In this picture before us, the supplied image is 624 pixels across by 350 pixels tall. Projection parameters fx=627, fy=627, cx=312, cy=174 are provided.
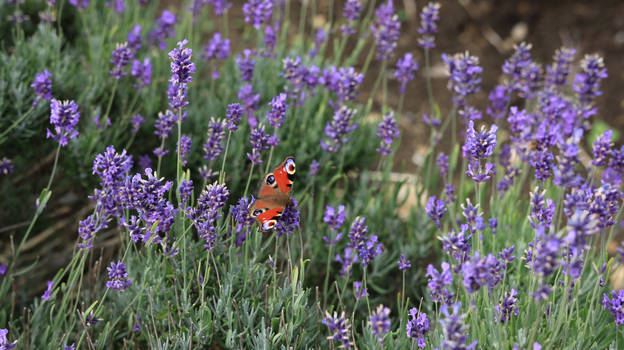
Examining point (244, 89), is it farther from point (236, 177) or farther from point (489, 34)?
point (489, 34)

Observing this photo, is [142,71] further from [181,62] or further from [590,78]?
[590,78]

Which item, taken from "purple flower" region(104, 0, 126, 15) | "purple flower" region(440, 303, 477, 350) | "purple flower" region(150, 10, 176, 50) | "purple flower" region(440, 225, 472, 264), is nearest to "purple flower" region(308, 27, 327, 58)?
"purple flower" region(150, 10, 176, 50)

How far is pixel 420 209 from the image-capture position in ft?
8.68

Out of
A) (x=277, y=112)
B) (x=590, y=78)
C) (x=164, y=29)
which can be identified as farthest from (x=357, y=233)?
(x=164, y=29)

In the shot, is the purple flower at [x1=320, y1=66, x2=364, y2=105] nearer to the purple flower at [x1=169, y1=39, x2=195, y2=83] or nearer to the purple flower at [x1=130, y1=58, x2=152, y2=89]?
the purple flower at [x1=130, y1=58, x2=152, y2=89]

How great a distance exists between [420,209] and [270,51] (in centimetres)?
96

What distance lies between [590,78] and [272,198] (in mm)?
1353

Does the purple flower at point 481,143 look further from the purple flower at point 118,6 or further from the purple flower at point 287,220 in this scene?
the purple flower at point 118,6

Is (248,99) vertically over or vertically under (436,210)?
over

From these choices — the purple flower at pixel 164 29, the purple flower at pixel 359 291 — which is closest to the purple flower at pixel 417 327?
the purple flower at pixel 359 291

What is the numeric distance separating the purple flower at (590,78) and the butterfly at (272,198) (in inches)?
49.5

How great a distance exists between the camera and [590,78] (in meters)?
2.27

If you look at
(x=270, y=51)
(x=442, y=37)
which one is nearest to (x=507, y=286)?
(x=270, y=51)

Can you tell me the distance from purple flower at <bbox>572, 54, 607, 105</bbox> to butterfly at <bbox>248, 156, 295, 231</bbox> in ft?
4.13
